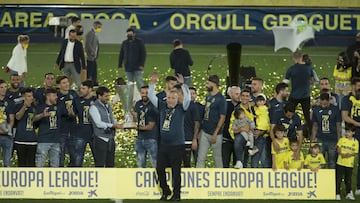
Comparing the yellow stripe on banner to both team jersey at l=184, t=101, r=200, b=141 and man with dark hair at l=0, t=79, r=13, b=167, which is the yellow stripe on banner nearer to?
man with dark hair at l=0, t=79, r=13, b=167

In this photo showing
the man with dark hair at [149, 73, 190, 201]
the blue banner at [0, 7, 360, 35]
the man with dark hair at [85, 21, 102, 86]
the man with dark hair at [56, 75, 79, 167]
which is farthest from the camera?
the blue banner at [0, 7, 360, 35]

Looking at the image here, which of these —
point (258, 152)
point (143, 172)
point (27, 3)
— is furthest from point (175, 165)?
point (27, 3)

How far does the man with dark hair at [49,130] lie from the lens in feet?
66.3

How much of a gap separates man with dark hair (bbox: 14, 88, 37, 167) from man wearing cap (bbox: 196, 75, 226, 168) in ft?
10.3

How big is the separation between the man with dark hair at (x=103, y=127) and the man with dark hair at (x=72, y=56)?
183 inches

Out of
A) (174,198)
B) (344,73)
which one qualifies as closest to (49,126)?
(174,198)

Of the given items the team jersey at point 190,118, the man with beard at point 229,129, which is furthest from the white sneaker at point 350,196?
the team jersey at point 190,118

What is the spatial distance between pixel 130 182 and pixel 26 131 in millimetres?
2214

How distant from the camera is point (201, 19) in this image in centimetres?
3288

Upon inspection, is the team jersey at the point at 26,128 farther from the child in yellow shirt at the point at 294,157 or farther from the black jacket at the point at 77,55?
the child in yellow shirt at the point at 294,157

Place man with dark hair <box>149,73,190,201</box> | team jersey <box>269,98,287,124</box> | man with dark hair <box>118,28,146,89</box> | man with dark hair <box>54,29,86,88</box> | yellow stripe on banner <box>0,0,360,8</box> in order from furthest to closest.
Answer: yellow stripe on banner <box>0,0,360,8</box>
man with dark hair <box>118,28,146,89</box>
man with dark hair <box>54,29,86,88</box>
team jersey <box>269,98,287,124</box>
man with dark hair <box>149,73,190,201</box>

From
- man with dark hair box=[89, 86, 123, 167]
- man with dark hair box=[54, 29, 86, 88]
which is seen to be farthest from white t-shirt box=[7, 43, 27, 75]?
man with dark hair box=[89, 86, 123, 167]

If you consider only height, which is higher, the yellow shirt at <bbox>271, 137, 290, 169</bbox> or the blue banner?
the blue banner

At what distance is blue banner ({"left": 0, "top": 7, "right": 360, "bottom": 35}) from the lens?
31.8 meters
